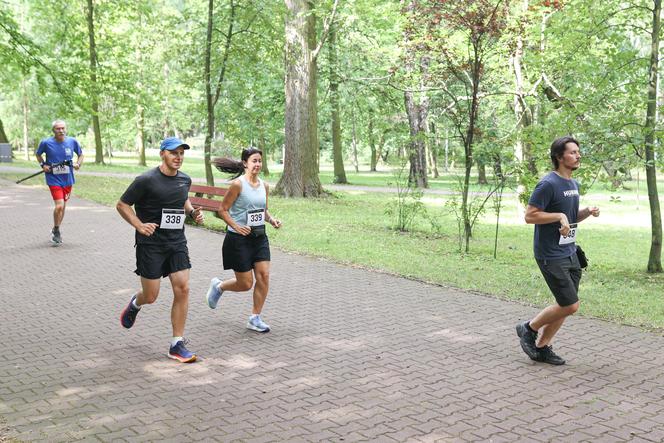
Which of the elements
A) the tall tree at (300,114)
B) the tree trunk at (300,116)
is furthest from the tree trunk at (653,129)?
the tree trunk at (300,116)

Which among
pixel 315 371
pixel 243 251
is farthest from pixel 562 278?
pixel 243 251

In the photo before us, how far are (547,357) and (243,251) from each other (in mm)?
3018

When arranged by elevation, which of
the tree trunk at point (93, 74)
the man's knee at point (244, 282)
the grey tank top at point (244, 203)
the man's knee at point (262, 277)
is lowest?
the man's knee at point (244, 282)

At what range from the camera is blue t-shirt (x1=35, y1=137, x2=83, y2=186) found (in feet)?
37.6

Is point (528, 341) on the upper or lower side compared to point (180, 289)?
lower

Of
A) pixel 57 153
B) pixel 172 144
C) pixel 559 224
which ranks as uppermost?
pixel 172 144

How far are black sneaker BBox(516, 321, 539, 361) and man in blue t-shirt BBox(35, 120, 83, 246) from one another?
317 inches

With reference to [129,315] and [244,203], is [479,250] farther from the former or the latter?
[129,315]

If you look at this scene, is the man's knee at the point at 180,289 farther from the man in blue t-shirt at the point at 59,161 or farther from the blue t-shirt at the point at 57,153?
the blue t-shirt at the point at 57,153

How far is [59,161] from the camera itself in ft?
37.9

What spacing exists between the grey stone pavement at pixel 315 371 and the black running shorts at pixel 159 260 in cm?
78

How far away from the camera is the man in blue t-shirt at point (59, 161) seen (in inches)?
450

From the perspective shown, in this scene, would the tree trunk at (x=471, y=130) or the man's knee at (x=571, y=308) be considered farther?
the tree trunk at (x=471, y=130)

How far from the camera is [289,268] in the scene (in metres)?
10.8
